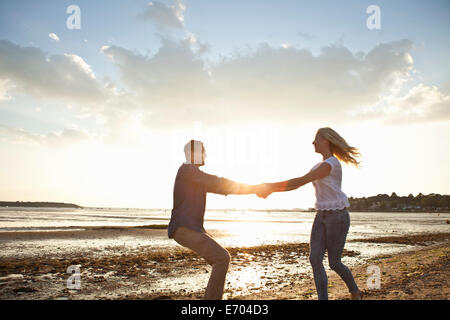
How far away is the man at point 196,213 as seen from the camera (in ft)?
15.1

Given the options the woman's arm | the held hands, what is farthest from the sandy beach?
the woman's arm

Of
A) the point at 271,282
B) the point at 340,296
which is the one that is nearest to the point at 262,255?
the point at 271,282

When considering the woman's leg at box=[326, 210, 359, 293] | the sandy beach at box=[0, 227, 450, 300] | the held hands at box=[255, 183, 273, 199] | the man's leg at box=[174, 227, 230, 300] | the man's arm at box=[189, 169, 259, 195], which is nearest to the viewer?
the man's leg at box=[174, 227, 230, 300]

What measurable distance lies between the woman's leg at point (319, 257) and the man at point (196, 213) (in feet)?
4.53

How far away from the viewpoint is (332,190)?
16.1ft

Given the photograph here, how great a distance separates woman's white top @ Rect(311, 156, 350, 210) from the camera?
16.0ft

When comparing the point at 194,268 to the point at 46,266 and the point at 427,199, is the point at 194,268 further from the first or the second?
the point at 427,199

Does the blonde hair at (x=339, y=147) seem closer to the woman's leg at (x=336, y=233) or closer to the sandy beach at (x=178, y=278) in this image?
the woman's leg at (x=336, y=233)

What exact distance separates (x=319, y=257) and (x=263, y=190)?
1625mm

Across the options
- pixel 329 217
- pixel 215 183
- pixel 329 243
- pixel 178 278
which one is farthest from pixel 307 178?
pixel 178 278

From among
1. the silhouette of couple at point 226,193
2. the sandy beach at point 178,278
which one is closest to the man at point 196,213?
the silhouette of couple at point 226,193

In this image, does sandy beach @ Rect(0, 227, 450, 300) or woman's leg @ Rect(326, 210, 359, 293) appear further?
sandy beach @ Rect(0, 227, 450, 300)

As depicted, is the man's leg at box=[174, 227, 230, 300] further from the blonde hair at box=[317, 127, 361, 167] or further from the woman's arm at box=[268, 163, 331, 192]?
the blonde hair at box=[317, 127, 361, 167]

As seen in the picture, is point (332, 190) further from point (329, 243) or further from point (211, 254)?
point (211, 254)
